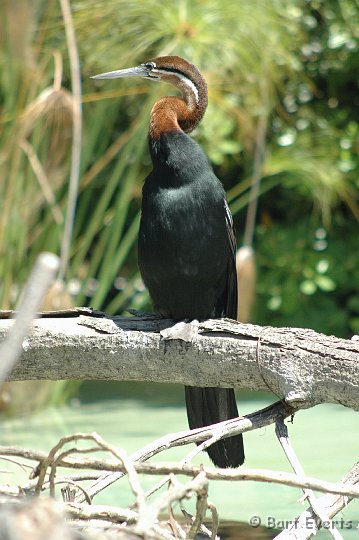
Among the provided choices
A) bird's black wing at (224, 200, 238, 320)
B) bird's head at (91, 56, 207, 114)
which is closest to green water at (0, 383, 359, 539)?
bird's black wing at (224, 200, 238, 320)

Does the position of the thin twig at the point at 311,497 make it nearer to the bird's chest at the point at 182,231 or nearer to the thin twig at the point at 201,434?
the thin twig at the point at 201,434

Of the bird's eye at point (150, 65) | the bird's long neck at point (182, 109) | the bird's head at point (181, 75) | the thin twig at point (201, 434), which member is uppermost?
the bird's eye at point (150, 65)

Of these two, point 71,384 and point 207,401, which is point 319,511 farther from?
point 71,384

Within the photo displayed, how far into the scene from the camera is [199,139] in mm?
5742

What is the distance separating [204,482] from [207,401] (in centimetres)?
98

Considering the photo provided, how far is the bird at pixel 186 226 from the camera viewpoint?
94.1 inches

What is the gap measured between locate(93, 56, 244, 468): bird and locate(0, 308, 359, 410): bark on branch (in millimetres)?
401

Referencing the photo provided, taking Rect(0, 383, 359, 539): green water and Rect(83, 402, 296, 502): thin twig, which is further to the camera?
Rect(0, 383, 359, 539): green water

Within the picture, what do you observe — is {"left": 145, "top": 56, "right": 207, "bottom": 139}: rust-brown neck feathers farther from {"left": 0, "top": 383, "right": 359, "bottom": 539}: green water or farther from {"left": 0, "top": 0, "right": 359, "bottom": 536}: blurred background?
{"left": 0, "top": 383, "right": 359, "bottom": 539}: green water

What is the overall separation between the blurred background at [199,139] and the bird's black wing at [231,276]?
34.0 inches

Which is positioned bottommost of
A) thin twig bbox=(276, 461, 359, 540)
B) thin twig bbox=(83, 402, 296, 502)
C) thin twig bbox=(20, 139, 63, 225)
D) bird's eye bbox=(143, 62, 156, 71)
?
thin twig bbox=(276, 461, 359, 540)

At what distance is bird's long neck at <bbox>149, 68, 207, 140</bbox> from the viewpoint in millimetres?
2441

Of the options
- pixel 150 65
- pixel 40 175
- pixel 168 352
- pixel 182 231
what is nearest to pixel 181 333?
pixel 168 352

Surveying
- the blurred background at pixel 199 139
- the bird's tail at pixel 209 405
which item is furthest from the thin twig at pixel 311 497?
the blurred background at pixel 199 139
